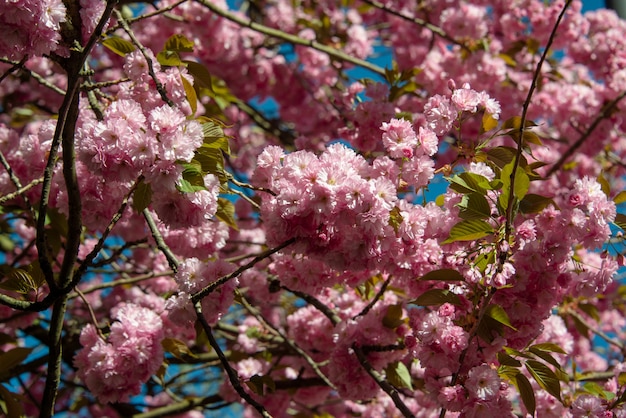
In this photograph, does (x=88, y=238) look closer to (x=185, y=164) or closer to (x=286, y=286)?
(x=286, y=286)

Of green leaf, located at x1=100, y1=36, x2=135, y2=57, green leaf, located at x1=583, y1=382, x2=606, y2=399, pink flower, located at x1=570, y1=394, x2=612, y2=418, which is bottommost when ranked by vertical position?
pink flower, located at x1=570, y1=394, x2=612, y2=418

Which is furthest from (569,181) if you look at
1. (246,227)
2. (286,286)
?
(286,286)

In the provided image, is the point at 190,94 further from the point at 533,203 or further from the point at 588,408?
the point at 588,408

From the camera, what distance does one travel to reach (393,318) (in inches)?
86.0

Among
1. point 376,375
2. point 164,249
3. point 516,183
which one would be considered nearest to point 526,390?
point 376,375

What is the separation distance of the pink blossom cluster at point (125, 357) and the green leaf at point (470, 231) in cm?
110

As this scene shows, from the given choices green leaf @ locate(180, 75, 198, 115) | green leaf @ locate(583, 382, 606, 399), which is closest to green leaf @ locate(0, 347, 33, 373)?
green leaf @ locate(180, 75, 198, 115)

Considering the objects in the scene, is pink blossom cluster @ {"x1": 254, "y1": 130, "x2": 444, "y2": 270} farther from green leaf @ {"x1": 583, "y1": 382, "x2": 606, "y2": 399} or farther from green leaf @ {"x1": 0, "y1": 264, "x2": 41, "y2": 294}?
green leaf @ {"x1": 583, "y1": 382, "x2": 606, "y2": 399}

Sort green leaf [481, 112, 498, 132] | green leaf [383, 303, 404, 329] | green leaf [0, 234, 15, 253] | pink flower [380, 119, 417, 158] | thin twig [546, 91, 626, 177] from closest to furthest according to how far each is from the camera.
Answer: pink flower [380, 119, 417, 158], green leaf [481, 112, 498, 132], green leaf [383, 303, 404, 329], thin twig [546, 91, 626, 177], green leaf [0, 234, 15, 253]

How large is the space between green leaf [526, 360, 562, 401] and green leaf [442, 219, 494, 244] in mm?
439

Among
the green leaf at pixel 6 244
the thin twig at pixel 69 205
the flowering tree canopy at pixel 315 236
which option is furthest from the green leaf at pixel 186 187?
the green leaf at pixel 6 244

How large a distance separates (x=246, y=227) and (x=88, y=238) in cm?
114

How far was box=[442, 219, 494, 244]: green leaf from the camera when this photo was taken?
67.0 inches

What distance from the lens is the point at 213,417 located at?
683cm
